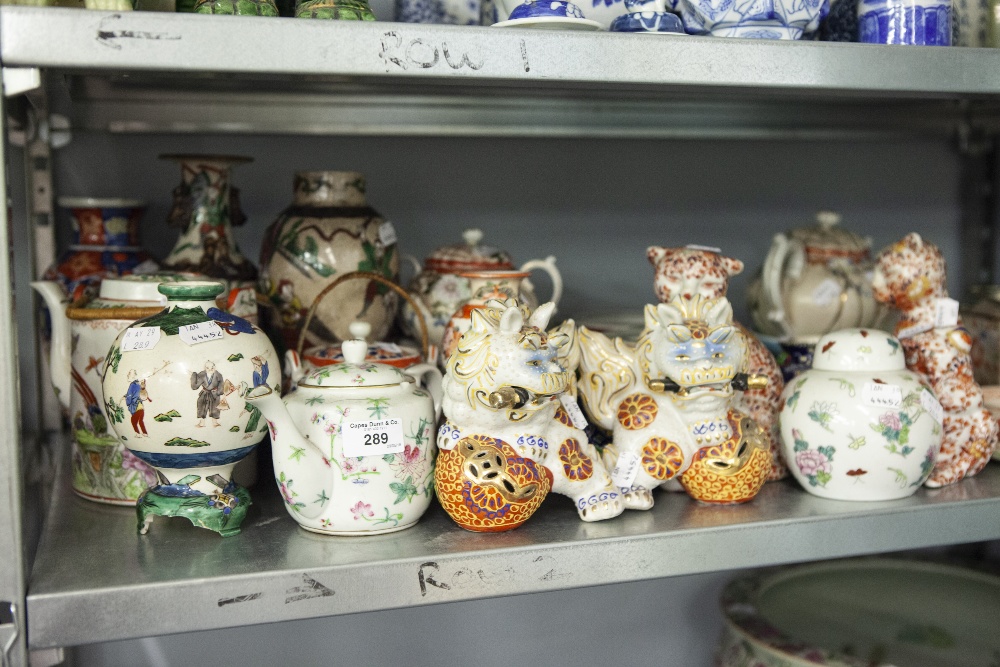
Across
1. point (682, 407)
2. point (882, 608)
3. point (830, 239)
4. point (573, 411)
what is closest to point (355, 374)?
point (573, 411)

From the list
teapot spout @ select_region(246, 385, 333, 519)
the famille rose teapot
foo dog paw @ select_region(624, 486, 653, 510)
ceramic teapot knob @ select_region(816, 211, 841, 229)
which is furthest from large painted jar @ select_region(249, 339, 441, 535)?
ceramic teapot knob @ select_region(816, 211, 841, 229)

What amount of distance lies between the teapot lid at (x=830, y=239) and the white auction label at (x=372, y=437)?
67 centimetres

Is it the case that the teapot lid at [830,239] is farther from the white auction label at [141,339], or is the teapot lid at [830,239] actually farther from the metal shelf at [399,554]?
the white auction label at [141,339]

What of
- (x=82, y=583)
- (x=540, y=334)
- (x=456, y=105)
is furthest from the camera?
(x=456, y=105)

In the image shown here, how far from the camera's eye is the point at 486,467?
88cm

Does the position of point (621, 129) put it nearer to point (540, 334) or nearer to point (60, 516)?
point (540, 334)

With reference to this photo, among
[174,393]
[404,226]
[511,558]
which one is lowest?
[511,558]

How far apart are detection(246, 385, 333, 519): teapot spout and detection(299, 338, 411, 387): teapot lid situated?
1.9 inches

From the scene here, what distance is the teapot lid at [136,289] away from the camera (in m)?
0.99

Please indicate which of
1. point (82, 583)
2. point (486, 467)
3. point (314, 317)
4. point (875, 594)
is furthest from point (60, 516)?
point (875, 594)

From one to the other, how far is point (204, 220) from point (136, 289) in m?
0.19

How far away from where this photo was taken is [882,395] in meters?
1.00

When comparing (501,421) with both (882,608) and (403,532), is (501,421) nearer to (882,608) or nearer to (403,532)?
(403,532)

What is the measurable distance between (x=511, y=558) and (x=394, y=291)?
1.50 feet
